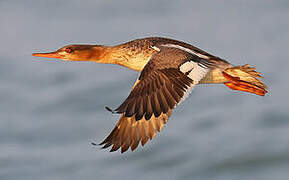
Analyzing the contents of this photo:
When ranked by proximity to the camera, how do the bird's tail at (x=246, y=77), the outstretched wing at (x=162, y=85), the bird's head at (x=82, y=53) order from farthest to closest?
1. the bird's head at (x=82, y=53)
2. the bird's tail at (x=246, y=77)
3. the outstretched wing at (x=162, y=85)

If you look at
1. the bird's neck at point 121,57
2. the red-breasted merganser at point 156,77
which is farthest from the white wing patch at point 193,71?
the bird's neck at point 121,57

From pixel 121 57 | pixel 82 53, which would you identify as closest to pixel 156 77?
pixel 121 57

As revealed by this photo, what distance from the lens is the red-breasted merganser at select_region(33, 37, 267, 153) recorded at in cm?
957

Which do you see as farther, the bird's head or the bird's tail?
the bird's head

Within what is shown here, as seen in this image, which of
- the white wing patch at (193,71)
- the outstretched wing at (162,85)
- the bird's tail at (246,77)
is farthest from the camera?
the bird's tail at (246,77)

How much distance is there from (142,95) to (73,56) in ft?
7.41

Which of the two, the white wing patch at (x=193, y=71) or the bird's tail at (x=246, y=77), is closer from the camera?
the white wing patch at (x=193, y=71)

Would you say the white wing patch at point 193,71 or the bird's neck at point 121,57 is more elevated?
the bird's neck at point 121,57

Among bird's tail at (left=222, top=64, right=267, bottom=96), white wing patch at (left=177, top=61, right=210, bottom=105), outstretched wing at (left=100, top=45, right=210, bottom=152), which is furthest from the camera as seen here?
bird's tail at (left=222, top=64, right=267, bottom=96)

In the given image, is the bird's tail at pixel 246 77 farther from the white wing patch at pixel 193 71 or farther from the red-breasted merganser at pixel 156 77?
the white wing patch at pixel 193 71

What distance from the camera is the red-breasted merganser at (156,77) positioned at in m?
9.57

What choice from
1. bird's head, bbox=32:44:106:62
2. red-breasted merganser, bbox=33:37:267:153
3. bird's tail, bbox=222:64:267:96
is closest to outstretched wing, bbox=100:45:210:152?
red-breasted merganser, bbox=33:37:267:153

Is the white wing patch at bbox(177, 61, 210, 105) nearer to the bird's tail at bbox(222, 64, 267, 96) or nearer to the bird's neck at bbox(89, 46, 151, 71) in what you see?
the bird's tail at bbox(222, 64, 267, 96)

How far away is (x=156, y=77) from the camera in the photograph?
32.0 ft
